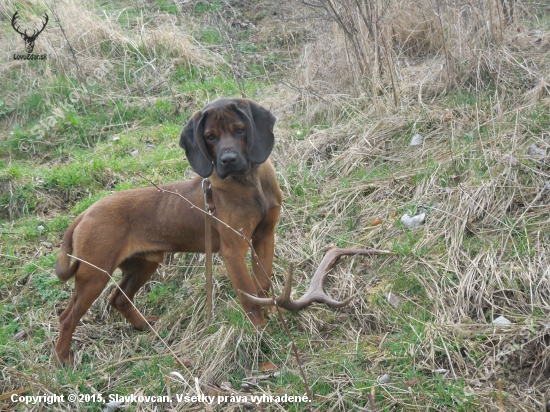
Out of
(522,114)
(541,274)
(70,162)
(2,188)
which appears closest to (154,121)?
(70,162)

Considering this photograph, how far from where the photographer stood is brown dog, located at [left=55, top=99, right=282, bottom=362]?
4.97 meters

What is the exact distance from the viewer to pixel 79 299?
208 inches

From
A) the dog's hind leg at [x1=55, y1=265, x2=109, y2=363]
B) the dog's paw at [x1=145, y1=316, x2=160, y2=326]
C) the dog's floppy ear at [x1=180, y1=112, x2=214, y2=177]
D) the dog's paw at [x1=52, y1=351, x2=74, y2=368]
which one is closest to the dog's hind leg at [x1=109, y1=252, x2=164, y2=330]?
the dog's paw at [x1=145, y1=316, x2=160, y2=326]

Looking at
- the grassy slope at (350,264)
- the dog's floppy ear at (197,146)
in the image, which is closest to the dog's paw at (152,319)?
the grassy slope at (350,264)

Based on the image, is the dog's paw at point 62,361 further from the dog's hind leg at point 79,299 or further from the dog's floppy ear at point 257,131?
the dog's floppy ear at point 257,131

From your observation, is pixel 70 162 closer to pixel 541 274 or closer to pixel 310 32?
pixel 310 32

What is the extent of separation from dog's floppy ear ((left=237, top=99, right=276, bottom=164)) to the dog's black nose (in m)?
0.18

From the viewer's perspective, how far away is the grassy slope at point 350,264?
4.15 metres

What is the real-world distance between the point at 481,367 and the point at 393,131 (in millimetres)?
3641

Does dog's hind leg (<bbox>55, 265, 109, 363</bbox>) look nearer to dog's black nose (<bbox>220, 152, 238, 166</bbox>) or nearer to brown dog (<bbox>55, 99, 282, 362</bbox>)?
brown dog (<bbox>55, 99, 282, 362</bbox>)

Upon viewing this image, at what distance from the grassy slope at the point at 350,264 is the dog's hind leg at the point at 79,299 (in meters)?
0.14

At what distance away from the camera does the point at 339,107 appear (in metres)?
8.02

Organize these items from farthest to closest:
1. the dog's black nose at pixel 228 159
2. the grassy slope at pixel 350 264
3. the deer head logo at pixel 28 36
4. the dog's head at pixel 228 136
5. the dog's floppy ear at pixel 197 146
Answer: the deer head logo at pixel 28 36 < the dog's floppy ear at pixel 197 146 < the dog's head at pixel 228 136 < the dog's black nose at pixel 228 159 < the grassy slope at pixel 350 264

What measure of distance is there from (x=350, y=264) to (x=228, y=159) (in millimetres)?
1511
